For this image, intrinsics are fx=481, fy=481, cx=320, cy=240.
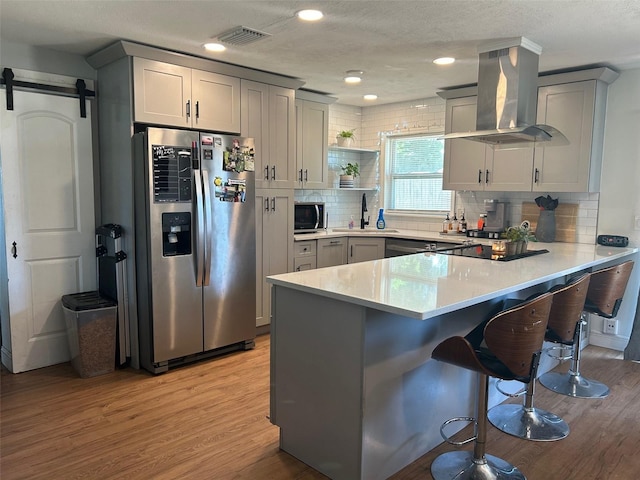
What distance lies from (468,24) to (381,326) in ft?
6.63

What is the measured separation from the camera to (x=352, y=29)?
315 cm

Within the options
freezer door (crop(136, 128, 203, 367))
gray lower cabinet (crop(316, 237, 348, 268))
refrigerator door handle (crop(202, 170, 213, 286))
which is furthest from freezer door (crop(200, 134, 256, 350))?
gray lower cabinet (crop(316, 237, 348, 268))

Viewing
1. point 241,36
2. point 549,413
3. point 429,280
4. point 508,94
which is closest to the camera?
point 429,280

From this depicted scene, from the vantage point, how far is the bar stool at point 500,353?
211cm

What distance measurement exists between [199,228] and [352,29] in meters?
1.79

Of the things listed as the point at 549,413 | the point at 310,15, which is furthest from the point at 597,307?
the point at 310,15

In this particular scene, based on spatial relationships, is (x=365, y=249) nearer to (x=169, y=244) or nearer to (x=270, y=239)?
(x=270, y=239)

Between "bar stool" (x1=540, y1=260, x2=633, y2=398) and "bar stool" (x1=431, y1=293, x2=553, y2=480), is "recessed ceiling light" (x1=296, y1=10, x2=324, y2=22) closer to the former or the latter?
"bar stool" (x1=431, y1=293, x2=553, y2=480)

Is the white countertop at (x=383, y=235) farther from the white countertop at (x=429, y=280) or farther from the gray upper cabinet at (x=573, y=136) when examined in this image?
the white countertop at (x=429, y=280)

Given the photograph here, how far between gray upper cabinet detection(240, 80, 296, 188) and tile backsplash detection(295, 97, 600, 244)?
2.86ft

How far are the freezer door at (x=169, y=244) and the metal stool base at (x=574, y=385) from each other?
2.71 metres

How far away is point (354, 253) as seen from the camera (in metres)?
5.20

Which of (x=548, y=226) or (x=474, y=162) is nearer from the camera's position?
(x=548, y=226)

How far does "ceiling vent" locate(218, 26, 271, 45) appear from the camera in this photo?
10.4 ft
